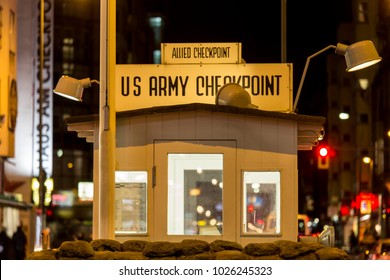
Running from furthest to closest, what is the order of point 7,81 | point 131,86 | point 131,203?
1. point 7,81
2. point 131,86
3. point 131,203

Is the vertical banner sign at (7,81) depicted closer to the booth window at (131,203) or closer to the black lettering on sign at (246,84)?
the black lettering on sign at (246,84)

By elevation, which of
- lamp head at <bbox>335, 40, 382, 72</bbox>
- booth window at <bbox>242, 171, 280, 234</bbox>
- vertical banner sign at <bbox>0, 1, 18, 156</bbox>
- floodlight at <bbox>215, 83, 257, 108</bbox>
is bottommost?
booth window at <bbox>242, 171, 280, 234</bbox>

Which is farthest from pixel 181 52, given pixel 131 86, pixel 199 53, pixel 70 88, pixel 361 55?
pixel 361 55

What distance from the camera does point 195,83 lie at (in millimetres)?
17344

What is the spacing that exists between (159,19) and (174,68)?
118022 millimetres

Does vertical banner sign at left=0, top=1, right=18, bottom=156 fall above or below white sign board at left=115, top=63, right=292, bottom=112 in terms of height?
above

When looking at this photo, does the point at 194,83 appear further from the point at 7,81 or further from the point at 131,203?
the point at 7,81

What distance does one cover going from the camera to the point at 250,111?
1545 cm

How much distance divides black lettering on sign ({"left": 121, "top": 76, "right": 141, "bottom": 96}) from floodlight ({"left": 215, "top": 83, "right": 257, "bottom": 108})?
138cm

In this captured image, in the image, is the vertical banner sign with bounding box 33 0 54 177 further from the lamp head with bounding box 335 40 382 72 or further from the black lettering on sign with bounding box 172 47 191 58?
the lamp head with bounding box 335 40 382 72

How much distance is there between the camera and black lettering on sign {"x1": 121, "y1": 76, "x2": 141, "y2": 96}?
1725 cm

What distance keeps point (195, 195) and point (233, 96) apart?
1899 millimetres

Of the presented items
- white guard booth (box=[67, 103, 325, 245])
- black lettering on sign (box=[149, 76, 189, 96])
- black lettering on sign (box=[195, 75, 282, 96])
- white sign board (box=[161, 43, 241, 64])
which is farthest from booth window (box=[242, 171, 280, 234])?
white sign board (box=[161, 43, 241, 64])

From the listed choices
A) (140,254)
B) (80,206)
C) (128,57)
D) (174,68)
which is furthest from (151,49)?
(140,254)
